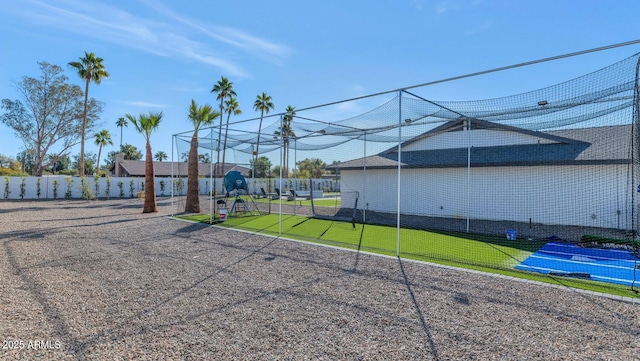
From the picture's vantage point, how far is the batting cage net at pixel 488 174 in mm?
5859

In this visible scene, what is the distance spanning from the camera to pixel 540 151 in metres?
10.9

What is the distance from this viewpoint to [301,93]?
498 inches

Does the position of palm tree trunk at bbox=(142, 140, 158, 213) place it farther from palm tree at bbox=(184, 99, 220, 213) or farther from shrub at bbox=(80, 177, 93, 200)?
shrub at bbox=(80, 177, 93, 200)

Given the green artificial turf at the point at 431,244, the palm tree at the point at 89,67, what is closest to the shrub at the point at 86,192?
the palm tree at the point at 89,67

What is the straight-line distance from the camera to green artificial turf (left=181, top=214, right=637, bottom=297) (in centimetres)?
502

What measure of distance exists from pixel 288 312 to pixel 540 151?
11110 mm

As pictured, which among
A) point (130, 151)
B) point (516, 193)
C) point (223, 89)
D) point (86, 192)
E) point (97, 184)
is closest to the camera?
point (516, 193)

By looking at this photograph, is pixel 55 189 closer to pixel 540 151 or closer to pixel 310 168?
pixel 310 168

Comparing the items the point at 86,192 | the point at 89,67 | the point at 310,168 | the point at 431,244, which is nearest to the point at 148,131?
the point at 310,168

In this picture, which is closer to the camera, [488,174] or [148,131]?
[488,174]

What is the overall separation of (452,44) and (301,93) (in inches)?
236

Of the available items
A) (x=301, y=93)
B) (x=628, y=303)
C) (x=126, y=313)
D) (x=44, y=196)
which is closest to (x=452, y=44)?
(x=301, y=93)

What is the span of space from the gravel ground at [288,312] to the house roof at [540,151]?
6.71 metres

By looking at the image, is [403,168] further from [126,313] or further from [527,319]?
[126,313]
